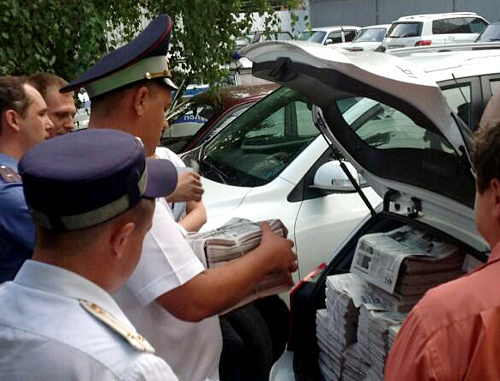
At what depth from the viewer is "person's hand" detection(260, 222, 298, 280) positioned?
2.13 m

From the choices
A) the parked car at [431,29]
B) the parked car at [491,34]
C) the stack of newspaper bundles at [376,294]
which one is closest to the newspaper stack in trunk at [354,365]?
the stack of newspaper bundles at [376,294]

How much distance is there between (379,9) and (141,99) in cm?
3699

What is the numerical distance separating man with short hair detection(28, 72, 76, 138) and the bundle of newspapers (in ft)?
6.15

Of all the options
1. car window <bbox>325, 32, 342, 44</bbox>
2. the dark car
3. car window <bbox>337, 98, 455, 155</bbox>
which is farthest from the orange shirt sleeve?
car window <bbox>325, 32, 342, 44</bbox>

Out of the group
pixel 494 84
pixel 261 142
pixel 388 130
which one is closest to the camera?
pixel 388 130

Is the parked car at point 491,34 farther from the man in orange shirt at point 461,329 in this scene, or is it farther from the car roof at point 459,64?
the man in orange shirt at point 461,329

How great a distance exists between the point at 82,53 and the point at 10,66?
23.7 inches

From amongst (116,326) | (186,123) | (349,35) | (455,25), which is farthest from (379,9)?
(116,326)

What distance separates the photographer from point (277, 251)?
2.14m

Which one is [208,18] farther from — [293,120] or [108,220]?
[108,220]

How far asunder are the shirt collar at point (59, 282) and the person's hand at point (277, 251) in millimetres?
866

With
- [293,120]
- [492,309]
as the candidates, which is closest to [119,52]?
[492,309]

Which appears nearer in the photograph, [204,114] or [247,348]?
[247,348]

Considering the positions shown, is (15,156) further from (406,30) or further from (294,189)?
(406,30)
